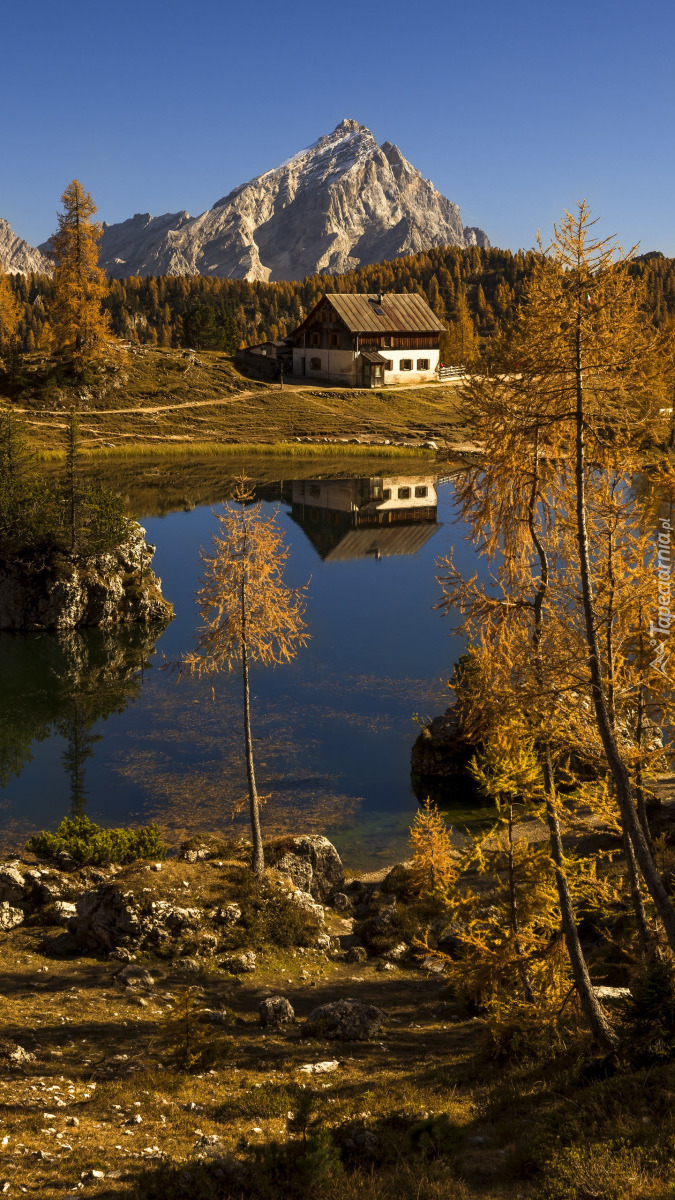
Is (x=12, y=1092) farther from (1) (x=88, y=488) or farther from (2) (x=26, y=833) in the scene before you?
(1) (x=88, y=488)

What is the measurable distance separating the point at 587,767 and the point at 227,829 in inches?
472

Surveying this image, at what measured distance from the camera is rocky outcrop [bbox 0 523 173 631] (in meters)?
47.8

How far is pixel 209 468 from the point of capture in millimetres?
90875

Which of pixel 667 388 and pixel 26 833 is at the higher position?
pixel 667 388

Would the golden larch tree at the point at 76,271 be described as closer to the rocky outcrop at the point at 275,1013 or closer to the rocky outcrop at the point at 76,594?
the rocky outcrop at the point at 76,594

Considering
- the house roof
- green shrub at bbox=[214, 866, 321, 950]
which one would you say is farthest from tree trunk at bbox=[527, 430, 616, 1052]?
the house roof

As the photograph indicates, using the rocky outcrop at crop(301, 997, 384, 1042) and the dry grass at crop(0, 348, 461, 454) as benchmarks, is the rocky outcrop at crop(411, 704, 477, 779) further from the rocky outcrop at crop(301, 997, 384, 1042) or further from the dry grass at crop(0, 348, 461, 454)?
the dry grass at crop(0, 348, 461, 454)

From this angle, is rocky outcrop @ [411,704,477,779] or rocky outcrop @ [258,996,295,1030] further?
rocky outcrop @ [411,704,477,779]

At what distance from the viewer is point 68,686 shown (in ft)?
132

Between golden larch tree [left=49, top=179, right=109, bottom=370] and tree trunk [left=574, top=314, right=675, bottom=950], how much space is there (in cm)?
9143

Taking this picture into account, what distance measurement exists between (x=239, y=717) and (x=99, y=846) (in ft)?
39.1

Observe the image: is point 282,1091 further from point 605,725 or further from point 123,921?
point 123,921

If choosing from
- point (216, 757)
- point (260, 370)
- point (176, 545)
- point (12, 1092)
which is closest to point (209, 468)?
point (176, 545)

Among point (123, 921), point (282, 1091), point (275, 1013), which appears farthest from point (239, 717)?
point (282, 1091)
